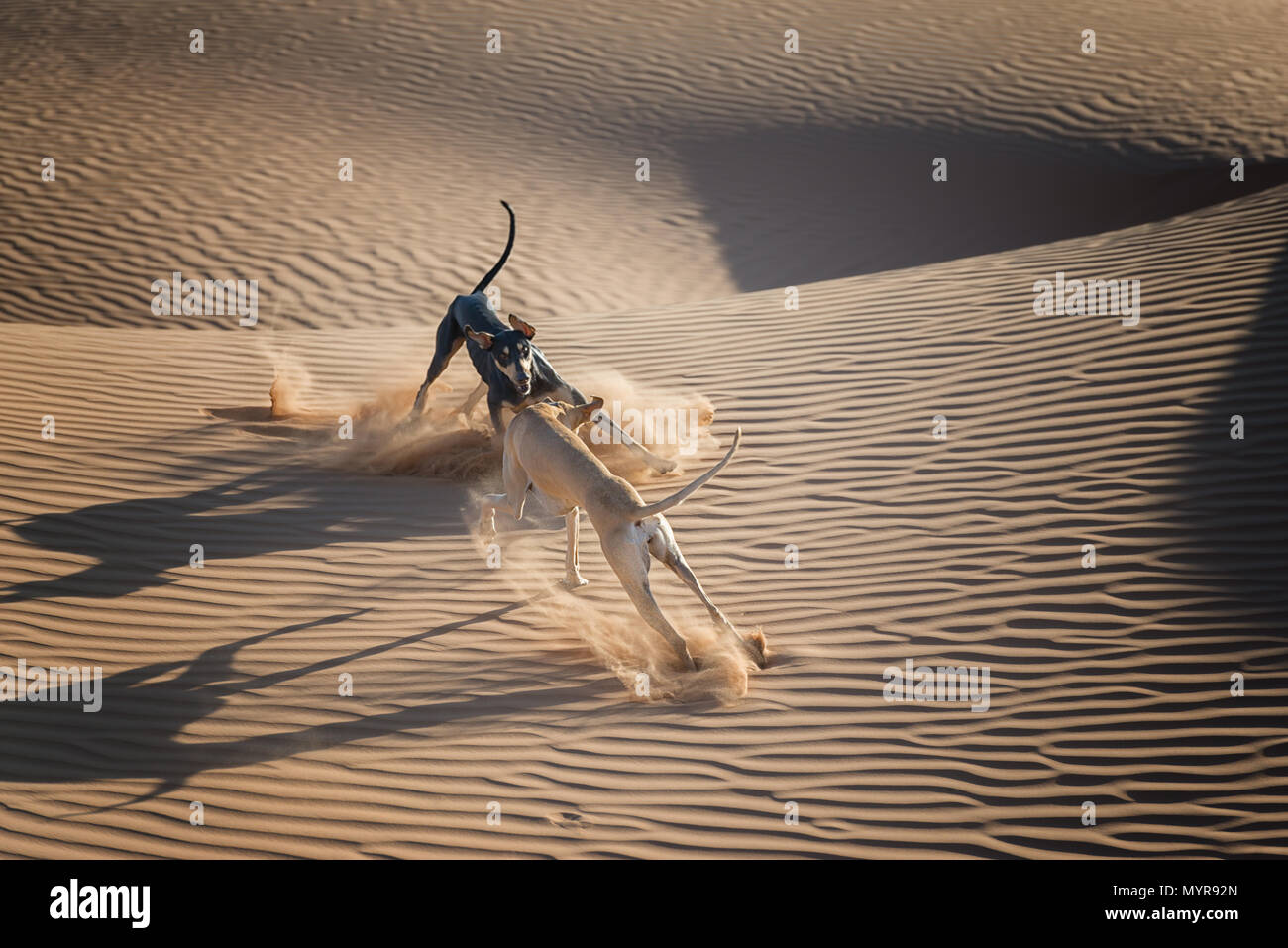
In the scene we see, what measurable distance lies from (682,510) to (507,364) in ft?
4.54

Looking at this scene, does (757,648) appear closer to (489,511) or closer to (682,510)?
(682,510)

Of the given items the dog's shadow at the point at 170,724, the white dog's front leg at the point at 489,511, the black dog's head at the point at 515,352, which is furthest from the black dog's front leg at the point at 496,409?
the dog's shadow at the point at 170,724

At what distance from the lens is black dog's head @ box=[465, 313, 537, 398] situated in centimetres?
562

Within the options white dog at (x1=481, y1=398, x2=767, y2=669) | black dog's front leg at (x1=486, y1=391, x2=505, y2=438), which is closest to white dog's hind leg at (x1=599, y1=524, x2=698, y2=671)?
white dog at (x1=481, y1=398, x2=767, y2=669)

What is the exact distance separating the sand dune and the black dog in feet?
1.96

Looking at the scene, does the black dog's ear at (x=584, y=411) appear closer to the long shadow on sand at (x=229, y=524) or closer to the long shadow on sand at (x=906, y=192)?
the long shadow on sand at (x=229, y=524)

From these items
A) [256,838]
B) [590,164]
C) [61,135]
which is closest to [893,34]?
[590,164]

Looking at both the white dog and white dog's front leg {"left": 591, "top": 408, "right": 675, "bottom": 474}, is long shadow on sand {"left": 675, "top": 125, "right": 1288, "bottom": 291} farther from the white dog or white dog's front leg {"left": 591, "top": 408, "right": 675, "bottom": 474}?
the white dog

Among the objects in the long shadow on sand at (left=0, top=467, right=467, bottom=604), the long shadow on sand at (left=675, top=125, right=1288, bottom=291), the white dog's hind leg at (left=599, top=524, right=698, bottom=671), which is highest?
the long shadow on sand at (left=675, top=125, right=1288, bottom=291)

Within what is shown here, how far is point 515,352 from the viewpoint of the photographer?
5.65 meters

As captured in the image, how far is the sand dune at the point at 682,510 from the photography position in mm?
3930

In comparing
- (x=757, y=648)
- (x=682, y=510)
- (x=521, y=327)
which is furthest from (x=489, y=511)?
(x=757, y=648)

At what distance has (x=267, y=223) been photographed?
1166cm
